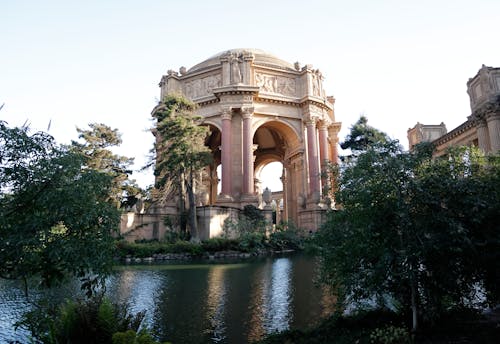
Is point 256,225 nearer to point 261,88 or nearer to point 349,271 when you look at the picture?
point 261,88

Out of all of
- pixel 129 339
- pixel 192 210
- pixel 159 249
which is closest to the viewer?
pixel 129 339

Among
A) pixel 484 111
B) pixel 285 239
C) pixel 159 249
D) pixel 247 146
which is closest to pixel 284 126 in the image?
pixel 247 146

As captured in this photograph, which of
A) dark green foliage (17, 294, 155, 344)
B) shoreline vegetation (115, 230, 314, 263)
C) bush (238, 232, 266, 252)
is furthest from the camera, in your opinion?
bush (238, 232, 266, 252)

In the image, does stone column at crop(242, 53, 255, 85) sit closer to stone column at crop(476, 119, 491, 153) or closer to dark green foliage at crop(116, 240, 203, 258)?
dark green foliage at crop(116, 240, 203, 258)

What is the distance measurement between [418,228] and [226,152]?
84.8 feet

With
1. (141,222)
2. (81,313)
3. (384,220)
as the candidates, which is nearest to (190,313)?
(81,313)

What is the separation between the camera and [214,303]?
7.96m

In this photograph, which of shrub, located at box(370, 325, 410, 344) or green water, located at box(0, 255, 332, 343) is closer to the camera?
shrub, located at box(370, 325, 410, 344)

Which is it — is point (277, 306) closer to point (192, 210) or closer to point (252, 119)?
point (192, 210)

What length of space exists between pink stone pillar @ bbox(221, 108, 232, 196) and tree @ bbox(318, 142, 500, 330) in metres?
24.0

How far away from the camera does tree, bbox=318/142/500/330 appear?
459 cm

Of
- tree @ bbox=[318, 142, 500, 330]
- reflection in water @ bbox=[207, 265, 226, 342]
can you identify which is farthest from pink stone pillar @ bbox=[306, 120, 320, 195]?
tree @ bbox=[318, 142, 500, 330]

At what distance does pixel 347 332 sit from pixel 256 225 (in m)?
20.6

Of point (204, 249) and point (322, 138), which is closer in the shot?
point (204, 249)
